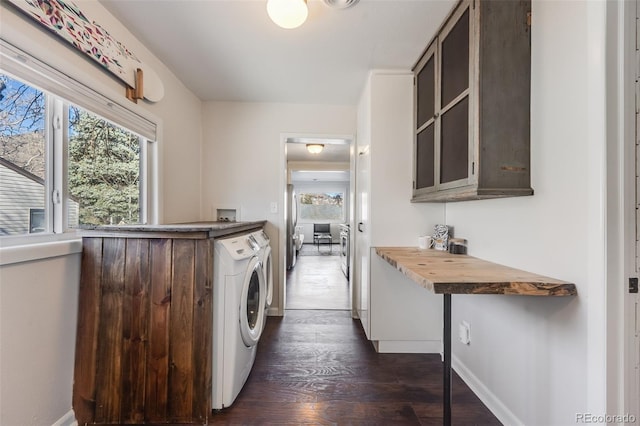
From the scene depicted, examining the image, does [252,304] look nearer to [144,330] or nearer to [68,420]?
[144,330]

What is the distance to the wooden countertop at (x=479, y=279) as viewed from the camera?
97 centimetres

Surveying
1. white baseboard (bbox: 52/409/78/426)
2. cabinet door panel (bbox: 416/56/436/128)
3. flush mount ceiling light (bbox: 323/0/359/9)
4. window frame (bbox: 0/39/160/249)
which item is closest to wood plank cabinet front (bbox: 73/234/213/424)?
white baseboard (bbox: 52/409/78/426)

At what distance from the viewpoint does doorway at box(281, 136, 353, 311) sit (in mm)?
3084

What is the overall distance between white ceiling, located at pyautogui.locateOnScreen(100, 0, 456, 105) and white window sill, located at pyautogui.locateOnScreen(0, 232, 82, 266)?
4.34 feet

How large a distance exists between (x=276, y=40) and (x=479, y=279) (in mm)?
1853

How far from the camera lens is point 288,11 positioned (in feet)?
4.17

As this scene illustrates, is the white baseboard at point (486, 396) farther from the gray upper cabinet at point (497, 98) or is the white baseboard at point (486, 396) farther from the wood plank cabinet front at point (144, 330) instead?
the wood plank cabinet front at point (144, 330)

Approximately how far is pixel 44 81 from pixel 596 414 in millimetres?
2537

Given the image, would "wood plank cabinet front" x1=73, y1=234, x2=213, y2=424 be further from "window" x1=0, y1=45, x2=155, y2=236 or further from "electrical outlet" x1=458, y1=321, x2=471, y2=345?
"electrical outlet" x1=458, y1=321, x2=471, y2=345

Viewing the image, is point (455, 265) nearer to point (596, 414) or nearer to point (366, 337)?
point (596, 414)

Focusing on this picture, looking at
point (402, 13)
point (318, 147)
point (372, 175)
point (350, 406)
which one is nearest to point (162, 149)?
point (372, 175)

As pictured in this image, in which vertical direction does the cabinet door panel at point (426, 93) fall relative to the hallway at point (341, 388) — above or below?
above

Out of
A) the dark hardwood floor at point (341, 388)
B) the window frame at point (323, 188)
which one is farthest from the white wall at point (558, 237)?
the window frame at point (323, 188)

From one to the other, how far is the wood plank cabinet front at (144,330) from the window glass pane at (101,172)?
0.27 metres
